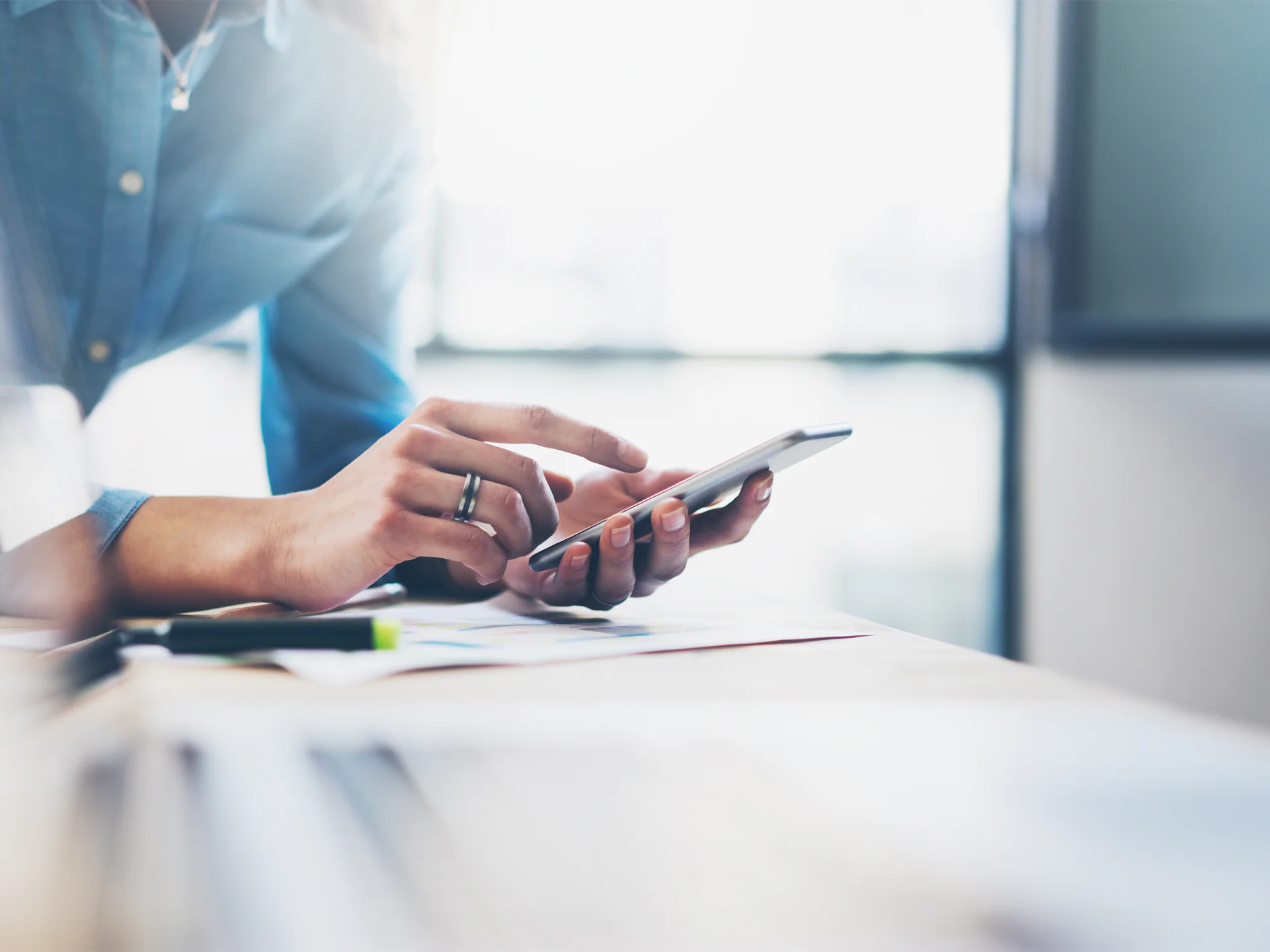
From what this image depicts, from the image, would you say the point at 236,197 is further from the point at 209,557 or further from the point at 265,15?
the point at 209,557

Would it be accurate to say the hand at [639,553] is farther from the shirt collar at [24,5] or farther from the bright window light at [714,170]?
the bright window light at [714,170]

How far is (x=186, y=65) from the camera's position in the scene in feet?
2.57

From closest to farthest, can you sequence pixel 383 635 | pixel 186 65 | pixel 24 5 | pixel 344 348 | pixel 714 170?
pixel 383 635
pixel 24 5
pixel 186 65
pixel 344 348
pixel 714 170

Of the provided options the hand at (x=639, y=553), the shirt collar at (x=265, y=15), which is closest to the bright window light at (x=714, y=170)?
the shirt collar at (x=265, y=15)

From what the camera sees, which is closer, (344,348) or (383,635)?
(383,635)

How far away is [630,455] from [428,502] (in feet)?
0.37

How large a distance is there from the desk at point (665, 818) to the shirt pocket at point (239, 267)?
0.69 meters

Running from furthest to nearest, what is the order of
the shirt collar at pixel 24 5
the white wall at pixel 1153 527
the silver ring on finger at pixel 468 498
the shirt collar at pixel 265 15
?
the white wall at pixel 1153 527
the shirt collar at pixel 265 15
the shirt collar at pixel 24 5
the silver ring on finger at pixel 468 498

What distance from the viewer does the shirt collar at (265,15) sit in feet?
2.57

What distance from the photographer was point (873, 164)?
190 centimetres

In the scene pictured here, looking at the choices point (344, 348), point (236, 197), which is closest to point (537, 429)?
point (344, 348)

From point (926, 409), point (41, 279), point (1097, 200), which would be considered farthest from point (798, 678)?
point (1097, 200)

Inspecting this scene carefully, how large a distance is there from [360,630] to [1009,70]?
2.14 m

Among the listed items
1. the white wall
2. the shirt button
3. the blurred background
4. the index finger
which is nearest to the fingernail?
the index finger
